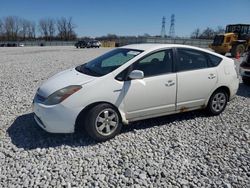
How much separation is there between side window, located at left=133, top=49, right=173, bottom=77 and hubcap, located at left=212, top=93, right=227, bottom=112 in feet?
4.44

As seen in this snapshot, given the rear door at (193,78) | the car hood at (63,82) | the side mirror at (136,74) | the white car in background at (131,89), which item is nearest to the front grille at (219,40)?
the white car in background at (131,89)

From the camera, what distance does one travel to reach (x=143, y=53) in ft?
13.9

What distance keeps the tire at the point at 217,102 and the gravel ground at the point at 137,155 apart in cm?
15

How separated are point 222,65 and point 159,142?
2304 millimetres

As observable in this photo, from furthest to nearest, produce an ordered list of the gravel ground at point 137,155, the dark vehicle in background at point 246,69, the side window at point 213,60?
the dark vehicle in background at point 246,69 < the side window at point 213,60 < the gravel ground at point 137,155

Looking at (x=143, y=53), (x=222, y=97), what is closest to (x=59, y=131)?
(x=143, y=53)

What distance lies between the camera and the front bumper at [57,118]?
366cm

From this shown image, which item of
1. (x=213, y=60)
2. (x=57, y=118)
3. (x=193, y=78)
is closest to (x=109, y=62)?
(x=57, y=118)

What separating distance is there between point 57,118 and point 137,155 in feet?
4.43

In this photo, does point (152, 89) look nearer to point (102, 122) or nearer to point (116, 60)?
point (116, 60)

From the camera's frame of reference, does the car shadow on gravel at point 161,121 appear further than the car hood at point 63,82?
Yes

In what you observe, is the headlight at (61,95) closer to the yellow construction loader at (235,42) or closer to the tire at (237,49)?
the yellow construction loader at (235,42)

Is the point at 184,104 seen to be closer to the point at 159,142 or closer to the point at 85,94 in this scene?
the point at 159,142

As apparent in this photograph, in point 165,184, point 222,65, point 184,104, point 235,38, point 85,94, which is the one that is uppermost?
point 235,38
